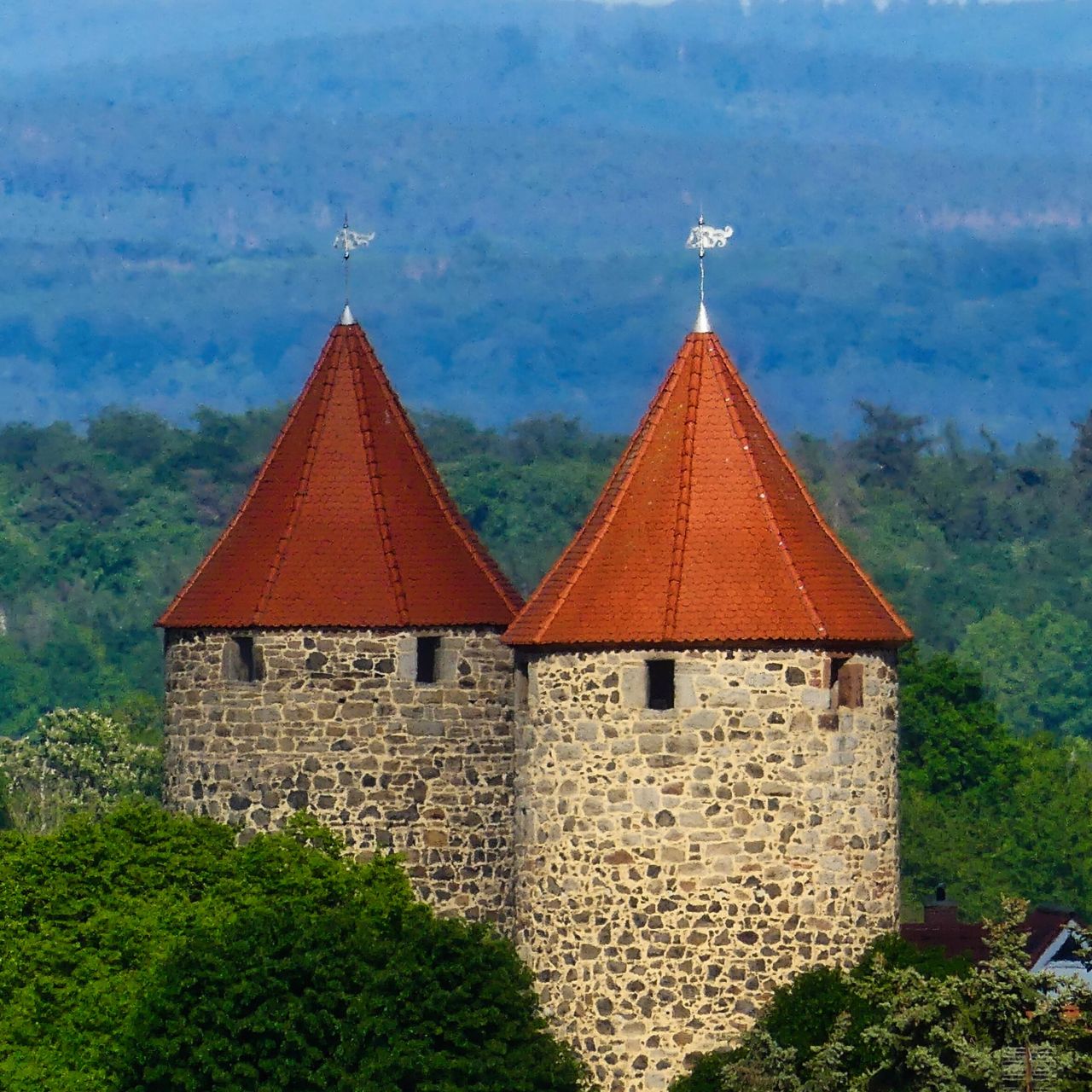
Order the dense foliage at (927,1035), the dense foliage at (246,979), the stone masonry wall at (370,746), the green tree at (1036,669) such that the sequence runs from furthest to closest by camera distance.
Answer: the green tree at (1036,669), the stone masonry wall at (370,746), the dense foliage at (246,979), the dense foliage at (927,1035)

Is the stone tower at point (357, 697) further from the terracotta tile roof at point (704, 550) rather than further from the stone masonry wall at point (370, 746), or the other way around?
the terracotta tile roof at point (704, 550)

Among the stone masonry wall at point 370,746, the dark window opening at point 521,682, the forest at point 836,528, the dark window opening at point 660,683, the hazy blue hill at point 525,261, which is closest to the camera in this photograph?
the dark window opening at point 660,683

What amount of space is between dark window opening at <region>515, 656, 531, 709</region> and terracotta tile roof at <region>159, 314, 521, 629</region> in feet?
8.21

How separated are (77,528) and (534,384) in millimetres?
59045

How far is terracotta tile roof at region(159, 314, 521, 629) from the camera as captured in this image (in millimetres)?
36938

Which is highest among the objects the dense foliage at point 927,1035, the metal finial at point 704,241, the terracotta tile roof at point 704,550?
the metal finial at point 704,241

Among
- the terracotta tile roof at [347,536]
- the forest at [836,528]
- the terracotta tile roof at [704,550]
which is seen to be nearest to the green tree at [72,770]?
the forest at [836,528]

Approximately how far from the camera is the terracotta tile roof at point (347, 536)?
36.9 meters

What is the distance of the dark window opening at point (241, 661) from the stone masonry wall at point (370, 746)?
0.14 feet

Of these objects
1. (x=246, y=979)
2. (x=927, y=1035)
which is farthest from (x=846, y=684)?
(x=246, y=979)

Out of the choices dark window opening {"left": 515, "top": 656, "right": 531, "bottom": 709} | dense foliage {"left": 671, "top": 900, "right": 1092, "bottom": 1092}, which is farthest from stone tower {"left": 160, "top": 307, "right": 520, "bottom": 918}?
dense foliage {"left": 671, "top": 900, "right": 1092, "bottom": 1092}

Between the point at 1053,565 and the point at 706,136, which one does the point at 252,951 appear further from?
the point at 706,136

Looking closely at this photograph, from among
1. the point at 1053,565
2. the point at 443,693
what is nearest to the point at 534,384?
the point at 1053,565

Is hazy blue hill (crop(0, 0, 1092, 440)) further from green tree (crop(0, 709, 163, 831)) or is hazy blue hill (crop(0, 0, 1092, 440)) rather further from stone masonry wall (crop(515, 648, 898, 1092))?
stone masonry wall (crop(515, 648, 898, 1092))
